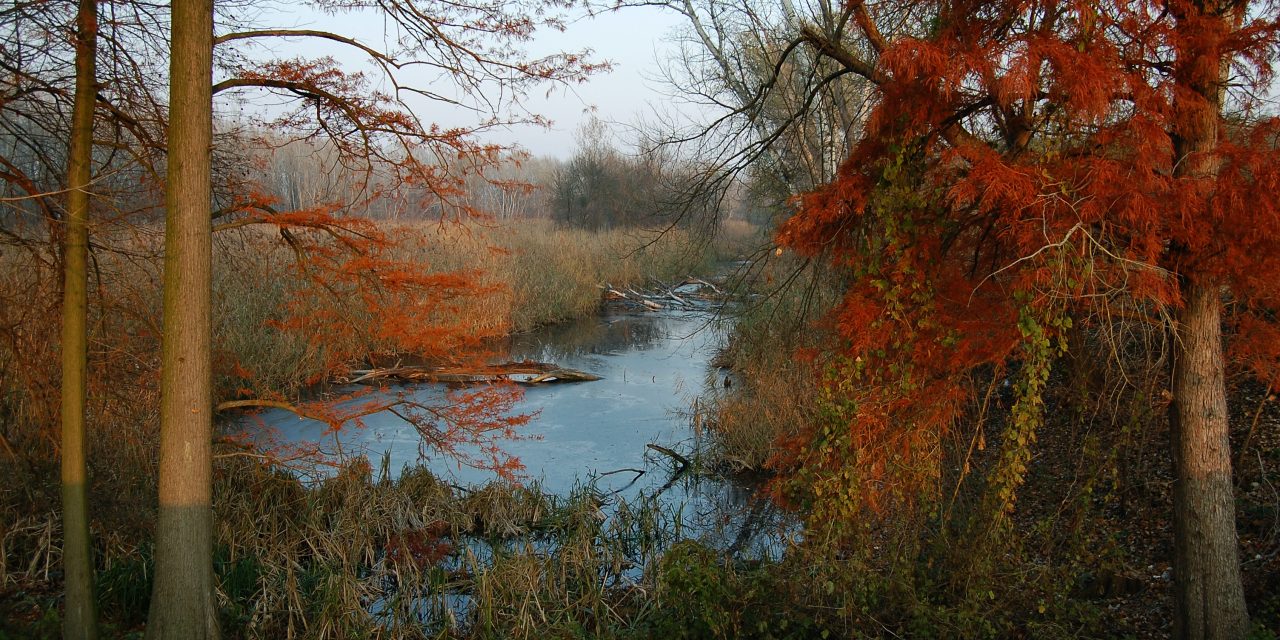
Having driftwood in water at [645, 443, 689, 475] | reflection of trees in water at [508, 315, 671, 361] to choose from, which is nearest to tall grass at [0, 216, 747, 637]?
driftwood in water at [645, 443, 689, 475]

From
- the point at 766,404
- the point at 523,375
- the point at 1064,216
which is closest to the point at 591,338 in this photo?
the point at 523,375

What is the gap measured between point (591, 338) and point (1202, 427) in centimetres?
1490

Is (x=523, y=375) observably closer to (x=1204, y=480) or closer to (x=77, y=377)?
(x=77, y=377)

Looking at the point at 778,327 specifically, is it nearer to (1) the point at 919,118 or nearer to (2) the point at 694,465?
(2) the point at 694,465

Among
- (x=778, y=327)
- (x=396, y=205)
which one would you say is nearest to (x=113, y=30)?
(x=396, y=205)

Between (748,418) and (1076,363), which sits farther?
Answer: (748,418)

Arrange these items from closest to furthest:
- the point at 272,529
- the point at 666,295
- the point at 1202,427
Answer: the point at 1202,427 → the point at 272,529 → the point at 666,295

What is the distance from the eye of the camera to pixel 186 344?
446cm

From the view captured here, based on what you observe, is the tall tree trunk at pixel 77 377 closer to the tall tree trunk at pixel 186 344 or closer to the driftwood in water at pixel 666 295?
the tall tree trunk at pixel 186 344

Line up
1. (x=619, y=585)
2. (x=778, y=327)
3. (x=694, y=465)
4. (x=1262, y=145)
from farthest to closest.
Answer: (x=778, y=327) → (x=694, y=465) → (x=619, y=585) → (x=1262, y=145)

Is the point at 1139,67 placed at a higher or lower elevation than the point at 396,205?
higher

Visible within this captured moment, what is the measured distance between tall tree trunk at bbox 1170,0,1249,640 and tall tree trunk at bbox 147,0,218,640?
5178 millimetres

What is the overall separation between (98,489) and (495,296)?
11.6 metres

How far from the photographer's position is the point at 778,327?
1234 centimetres
